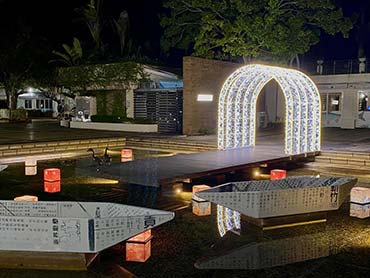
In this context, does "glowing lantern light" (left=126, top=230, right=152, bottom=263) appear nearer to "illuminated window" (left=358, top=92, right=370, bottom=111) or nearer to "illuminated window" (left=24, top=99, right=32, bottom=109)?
"illuminated window" (left=358, top=92, right=370, bottom=111)

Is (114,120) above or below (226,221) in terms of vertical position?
above

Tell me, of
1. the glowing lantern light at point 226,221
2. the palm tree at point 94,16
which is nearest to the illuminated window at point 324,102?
the palm tree at point 94,16

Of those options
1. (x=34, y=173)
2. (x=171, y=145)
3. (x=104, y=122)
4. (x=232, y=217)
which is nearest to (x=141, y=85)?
(x=104, y=122)

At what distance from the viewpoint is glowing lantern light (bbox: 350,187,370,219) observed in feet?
25.8

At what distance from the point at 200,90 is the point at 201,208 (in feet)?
44.2

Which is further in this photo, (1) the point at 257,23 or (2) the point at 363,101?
(2) the point at 363,101

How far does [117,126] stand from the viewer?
2497cm

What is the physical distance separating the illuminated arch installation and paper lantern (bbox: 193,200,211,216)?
625 centimetres

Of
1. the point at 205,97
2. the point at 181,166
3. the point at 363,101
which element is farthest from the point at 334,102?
the point at 181,166

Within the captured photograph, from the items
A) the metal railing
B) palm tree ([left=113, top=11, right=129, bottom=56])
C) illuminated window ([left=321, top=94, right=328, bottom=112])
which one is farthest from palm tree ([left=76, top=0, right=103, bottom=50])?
illuminated window ([left=321, top=94, right=328, bottom=112])

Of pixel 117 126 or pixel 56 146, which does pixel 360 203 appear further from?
pixel 117 126

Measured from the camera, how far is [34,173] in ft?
39.6

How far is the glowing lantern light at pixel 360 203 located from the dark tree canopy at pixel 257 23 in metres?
15.2

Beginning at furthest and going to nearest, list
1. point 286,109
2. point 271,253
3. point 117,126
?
1. point 117,126
2. point 286,109
3. point 271,253
